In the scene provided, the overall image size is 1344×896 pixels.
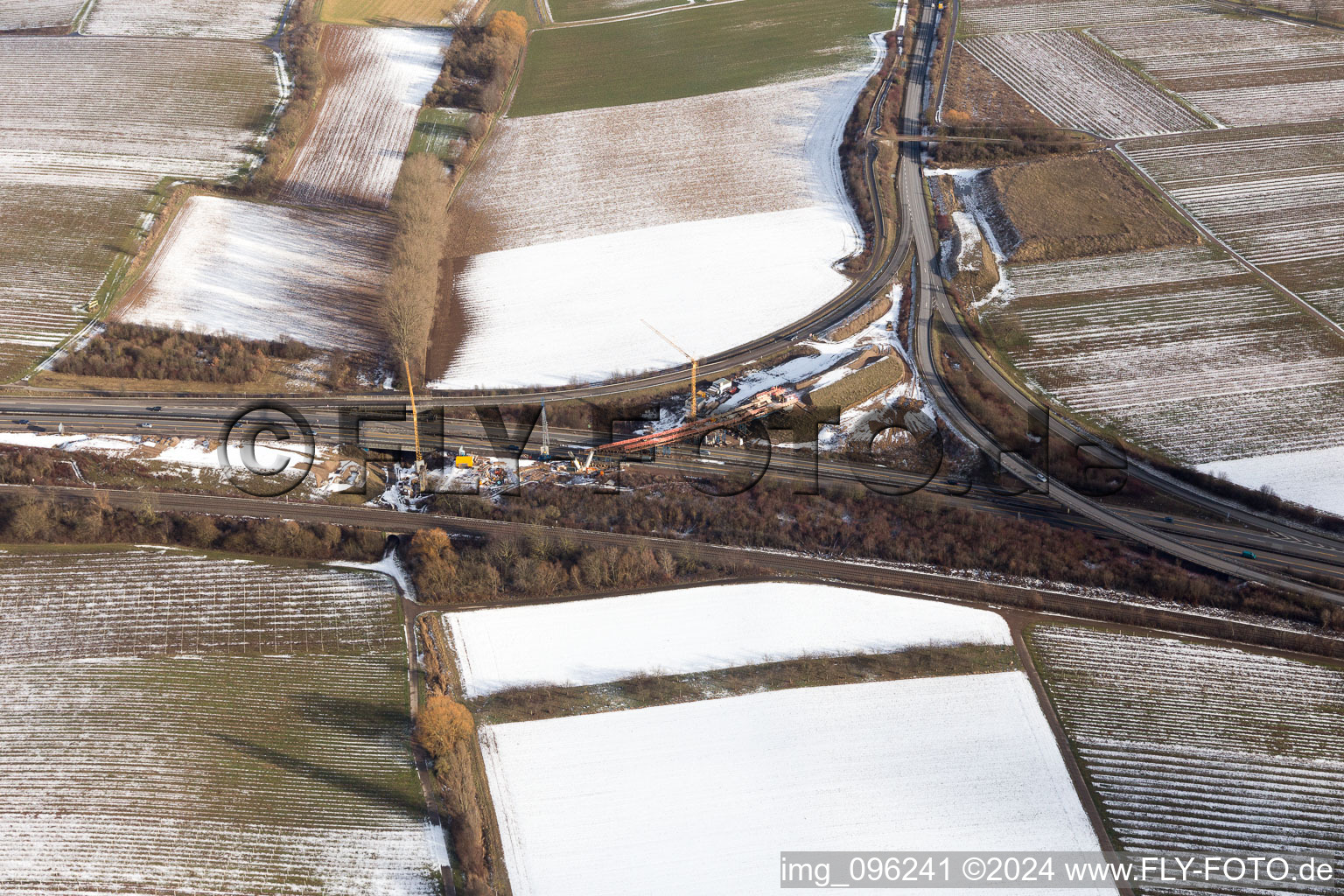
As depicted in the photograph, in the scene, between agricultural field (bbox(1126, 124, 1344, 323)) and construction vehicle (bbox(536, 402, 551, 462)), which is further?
agricultural field (bbox(1126, 124, 1344, 323))

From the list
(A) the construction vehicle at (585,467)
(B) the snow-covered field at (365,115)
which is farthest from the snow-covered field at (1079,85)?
(A) the construction vehicle at (585,467)

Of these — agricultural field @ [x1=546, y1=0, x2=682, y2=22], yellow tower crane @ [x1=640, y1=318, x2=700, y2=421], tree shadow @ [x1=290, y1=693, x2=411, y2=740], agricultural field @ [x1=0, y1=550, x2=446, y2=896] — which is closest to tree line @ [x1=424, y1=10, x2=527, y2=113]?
agricultural field @ [x1=546, y1=0, x2=682, y2=22]

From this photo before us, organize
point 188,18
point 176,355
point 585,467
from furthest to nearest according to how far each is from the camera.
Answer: point 188,18, point 176,355, point 585,467

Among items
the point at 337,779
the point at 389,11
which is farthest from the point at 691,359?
the point at 389,11

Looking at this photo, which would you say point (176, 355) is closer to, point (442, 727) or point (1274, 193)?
point (442, 727)

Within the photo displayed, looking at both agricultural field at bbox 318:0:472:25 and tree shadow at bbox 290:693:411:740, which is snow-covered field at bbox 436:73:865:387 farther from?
agricultural field at bbox 318:0:472:25

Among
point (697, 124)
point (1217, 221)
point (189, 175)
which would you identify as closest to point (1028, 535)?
point (1217, 221)

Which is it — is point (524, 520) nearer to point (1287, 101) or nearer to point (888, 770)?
point (888, 770)
